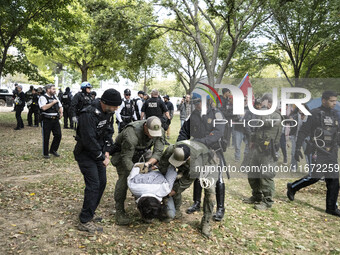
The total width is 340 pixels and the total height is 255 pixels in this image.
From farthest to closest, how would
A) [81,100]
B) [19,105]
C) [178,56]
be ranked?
[178,56] < [19,105] < [81,100]

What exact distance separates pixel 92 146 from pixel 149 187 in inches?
40.3

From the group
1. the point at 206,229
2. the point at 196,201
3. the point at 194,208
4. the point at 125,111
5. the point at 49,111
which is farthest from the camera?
the point at 125,111

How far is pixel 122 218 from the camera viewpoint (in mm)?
4570

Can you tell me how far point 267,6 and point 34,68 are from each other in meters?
12.3

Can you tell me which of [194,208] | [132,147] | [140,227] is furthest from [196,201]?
[132,147]

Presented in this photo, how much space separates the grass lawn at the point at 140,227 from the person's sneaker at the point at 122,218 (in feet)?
0.40

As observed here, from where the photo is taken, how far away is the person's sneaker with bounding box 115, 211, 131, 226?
14.9 feet

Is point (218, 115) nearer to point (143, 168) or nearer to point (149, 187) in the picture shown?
point (143, 168)

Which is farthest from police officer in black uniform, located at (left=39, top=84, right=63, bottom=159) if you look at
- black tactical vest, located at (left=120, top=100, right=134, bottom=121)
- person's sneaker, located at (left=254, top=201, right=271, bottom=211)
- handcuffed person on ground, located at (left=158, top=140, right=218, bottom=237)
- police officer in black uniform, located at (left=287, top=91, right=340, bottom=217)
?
police officer in black uniform, located at (left=287, top=91, right=340, bottom=217)

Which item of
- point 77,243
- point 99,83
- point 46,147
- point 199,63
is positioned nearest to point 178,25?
point 46,147

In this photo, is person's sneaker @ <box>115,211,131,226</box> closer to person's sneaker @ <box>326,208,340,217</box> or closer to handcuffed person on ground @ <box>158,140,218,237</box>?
handcuffed person on ground @ <box>158,140,218,237</box>

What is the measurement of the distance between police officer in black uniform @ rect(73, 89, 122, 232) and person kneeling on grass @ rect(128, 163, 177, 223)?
0.55 m

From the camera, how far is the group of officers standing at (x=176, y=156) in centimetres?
409

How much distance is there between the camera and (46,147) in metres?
8.41
